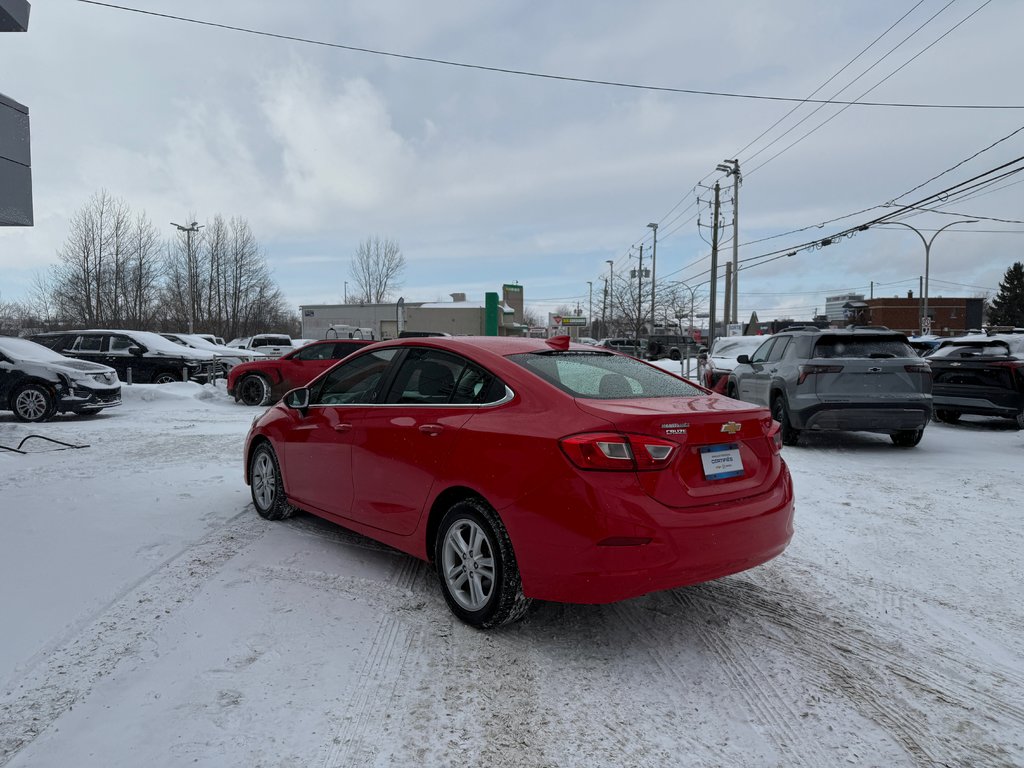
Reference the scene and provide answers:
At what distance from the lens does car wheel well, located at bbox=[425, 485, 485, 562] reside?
3.43 metres

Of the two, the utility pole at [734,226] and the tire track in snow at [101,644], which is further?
the utility pole at [734,226]

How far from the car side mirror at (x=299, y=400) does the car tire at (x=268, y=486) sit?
0.51m

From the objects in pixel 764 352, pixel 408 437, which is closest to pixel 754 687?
pixel 408 437

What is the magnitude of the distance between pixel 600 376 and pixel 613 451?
85cm

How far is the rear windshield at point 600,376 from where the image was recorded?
346 cm

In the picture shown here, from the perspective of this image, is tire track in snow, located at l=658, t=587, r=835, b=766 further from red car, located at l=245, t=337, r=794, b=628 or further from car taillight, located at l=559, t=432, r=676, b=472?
car taillight, located at l=559, t=432, r=676, b=472

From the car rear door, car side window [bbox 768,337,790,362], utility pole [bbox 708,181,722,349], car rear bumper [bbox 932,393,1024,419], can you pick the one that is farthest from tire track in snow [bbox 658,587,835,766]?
utility pole [bbox 708,181,722,349]

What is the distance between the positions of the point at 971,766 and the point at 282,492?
4.44 meters

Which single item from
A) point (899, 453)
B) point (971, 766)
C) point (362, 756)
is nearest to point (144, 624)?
point (362, 756)

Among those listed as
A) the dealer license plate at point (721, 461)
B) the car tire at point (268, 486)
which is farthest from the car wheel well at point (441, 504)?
the car tire at point (268, 486)

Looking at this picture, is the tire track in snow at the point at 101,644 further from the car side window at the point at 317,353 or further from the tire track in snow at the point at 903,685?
the car side window at the point at 317,353

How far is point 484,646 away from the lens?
323 centimetres

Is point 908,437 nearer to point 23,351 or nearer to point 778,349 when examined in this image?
point 778,349

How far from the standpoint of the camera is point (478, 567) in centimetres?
335
